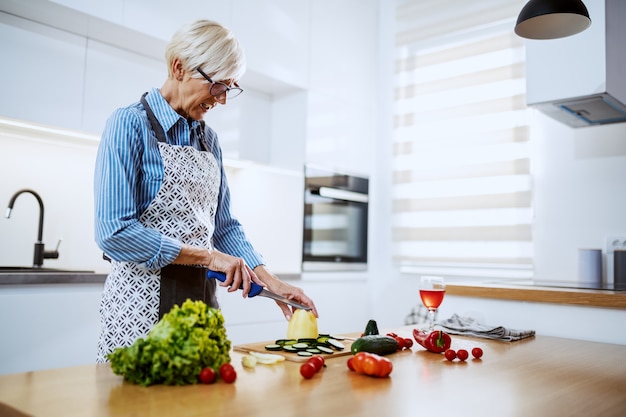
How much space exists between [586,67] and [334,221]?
185 centimetres

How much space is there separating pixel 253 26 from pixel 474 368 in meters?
2.54

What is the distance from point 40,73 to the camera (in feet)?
8.73

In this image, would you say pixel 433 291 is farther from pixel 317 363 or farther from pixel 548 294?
pixel 548 294

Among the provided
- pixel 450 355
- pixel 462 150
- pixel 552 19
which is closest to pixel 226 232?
pixel 450 355

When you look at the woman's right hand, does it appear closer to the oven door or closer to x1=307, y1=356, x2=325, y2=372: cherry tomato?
x1=307, y1=356, x2=325, y2=372: cherry tomato

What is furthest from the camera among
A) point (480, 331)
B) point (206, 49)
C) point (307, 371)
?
point (480, 331)

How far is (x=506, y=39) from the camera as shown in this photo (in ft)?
12.3

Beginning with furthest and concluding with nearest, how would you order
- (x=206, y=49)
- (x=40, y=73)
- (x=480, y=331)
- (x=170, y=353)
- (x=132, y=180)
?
(x=40, y=73) < (x=480, y=331) < (x=206, y=49) < (x=132, y=180) < (x=170, y=353)

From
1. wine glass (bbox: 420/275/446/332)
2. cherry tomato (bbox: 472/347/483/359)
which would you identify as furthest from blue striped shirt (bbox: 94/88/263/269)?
cherry tomato (bbox: 472/347/483/359)

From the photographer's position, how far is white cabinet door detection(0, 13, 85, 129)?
101 inches

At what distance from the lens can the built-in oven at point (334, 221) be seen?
3674mm

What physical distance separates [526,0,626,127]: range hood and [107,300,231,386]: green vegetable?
2.13 meters

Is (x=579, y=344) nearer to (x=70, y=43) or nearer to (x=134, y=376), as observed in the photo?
(x=134, y=376)

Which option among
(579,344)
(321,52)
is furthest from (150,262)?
(321,52)
